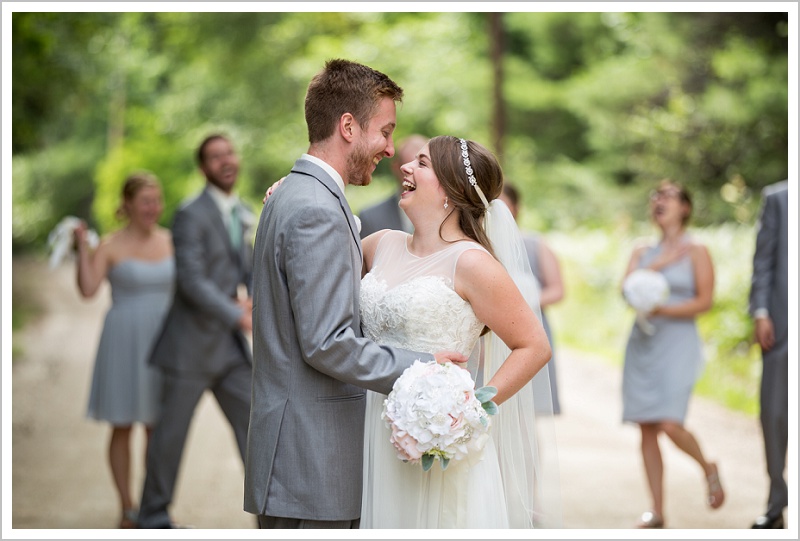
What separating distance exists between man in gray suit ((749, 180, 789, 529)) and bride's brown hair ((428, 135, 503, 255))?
3136 millimetres

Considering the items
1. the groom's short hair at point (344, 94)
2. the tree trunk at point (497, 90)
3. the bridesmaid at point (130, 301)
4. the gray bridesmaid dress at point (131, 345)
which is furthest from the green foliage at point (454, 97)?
the groom's short hair at point (344, 94)

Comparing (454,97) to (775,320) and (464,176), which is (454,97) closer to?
(775,320)

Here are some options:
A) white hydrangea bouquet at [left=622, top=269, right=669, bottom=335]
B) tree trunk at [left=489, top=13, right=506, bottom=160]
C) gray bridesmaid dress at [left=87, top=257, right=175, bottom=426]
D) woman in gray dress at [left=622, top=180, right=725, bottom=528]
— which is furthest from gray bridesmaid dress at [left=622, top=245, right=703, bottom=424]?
tree trunk at [left=489, top=13, right=506, bottom=160]

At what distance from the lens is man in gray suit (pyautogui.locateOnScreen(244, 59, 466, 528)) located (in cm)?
328

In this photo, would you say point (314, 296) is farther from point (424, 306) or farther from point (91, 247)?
point (91, 247)

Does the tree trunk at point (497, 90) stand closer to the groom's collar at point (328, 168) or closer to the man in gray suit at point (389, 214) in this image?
the man in gray suit at point (389, 214)

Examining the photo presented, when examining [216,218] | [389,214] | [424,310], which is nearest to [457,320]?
[424,310]

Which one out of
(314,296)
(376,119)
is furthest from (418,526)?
(376,119)

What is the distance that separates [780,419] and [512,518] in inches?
122

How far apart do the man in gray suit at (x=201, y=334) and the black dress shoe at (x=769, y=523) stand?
10.1 ft

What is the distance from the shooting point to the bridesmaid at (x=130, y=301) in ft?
23.4

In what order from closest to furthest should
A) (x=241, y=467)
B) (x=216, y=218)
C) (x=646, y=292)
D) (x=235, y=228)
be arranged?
(x=216, y=218)
(x=235, y=228)
(x=646, y=292)
(x=241, y=467)

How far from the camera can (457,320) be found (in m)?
3.60

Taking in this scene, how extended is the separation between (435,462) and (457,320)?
0.50 metres
